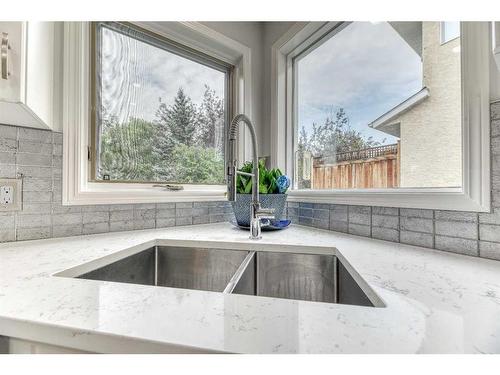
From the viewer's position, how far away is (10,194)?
89cm

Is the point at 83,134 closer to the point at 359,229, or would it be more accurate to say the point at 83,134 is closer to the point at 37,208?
the point at 37,208

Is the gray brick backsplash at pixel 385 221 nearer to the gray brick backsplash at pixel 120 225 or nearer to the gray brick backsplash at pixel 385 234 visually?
the gray brick backsplash at pixel 385 234

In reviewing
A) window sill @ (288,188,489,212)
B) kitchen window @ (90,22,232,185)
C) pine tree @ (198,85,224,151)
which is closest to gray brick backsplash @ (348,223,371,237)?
window sill @ (288,188,489,212)

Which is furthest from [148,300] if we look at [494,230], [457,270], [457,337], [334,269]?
[494,230]

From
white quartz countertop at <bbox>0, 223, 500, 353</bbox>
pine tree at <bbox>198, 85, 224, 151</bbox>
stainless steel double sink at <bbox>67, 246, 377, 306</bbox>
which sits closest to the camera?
white quartz countertop at <bbox>0, 223, 500, 353</bbox>

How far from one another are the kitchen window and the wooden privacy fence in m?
0.67

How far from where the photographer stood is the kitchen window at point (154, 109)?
1184mm

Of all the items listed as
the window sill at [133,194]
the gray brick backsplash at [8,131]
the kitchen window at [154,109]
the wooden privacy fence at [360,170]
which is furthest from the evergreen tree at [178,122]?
the wooden privacy fence at [360,170]

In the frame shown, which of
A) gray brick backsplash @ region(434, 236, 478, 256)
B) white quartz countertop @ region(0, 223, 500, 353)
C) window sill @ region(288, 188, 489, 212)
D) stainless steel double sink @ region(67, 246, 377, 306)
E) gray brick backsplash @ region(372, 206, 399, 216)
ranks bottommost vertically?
stainless steel double sink @ region(67, 246, 377, 306)

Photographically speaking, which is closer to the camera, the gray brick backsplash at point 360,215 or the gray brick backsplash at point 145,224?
the gray brick backsplash at point 360,215

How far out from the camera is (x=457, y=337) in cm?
32

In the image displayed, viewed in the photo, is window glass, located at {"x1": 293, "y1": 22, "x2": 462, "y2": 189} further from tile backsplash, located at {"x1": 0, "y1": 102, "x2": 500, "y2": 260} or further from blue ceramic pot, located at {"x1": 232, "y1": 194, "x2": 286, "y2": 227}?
blue ceramic pot, located at {"x1": 232, "y1": 194, "x2": 286, "y2": 227}

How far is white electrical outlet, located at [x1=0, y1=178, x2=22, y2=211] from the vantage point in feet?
2.88
